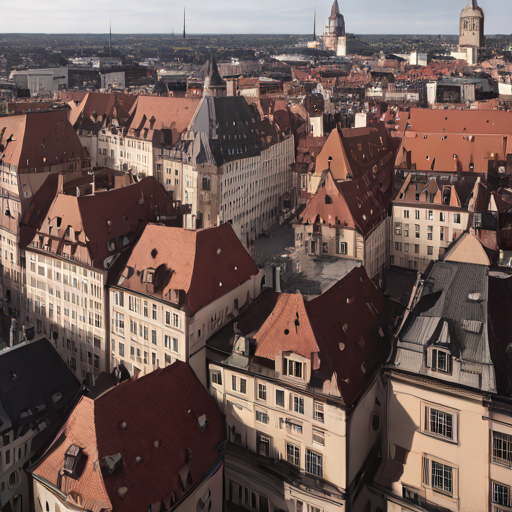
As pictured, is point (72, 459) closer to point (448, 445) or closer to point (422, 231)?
point (448, 445)

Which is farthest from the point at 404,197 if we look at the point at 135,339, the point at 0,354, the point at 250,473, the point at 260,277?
the point at 0,354

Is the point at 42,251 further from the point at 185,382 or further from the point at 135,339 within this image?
the point at 185,382

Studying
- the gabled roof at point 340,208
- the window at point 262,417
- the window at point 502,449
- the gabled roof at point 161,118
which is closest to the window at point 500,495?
the window at point 502,449

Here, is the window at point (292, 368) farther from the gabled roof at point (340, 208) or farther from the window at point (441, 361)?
the gabled roof at point (340, 208)

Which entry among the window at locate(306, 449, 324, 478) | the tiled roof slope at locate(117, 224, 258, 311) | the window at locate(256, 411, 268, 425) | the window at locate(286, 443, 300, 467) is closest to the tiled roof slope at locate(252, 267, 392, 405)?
the window at locate(256, 411, 268, 425)

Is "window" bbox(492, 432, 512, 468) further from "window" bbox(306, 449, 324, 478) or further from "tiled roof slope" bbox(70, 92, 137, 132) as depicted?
"tiled roof slope" bbox(70, 92, 137, 132)

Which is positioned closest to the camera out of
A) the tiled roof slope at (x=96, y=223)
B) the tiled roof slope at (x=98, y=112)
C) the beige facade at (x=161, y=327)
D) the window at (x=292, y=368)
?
the window at (x=292, y=368)

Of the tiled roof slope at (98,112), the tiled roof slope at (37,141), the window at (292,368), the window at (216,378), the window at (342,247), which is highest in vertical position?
the tiled roof slope at (98,112)
